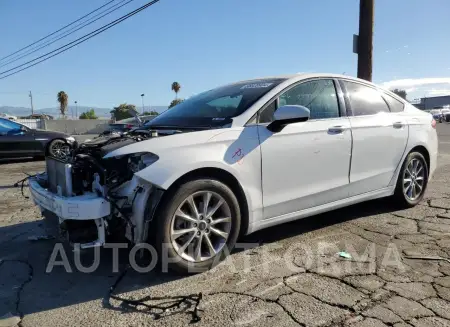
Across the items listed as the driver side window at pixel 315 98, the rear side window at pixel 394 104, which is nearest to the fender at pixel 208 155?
the driver side window at pixel 315 98

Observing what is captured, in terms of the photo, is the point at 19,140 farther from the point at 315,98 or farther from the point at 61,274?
the point at 315,98

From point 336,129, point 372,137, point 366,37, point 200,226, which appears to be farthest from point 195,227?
point 366,37

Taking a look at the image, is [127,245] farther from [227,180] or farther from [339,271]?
[339,271]

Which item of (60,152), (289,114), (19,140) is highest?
(289,114)

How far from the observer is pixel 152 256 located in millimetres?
3400

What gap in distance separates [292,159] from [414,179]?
232cm

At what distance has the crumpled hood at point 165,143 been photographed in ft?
10.6

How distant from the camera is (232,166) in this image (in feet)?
11.4

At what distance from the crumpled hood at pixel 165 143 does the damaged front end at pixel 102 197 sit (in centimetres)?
5

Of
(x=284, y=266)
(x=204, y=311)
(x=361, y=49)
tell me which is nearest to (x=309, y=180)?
(x=284, y=266)

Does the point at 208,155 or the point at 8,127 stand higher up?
the point at 8,127

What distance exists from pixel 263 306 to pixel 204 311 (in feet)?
1.34

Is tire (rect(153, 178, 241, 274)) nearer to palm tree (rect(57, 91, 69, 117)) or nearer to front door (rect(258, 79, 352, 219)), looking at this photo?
front door (rect(258, 79, 352, 219))

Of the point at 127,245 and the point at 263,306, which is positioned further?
the point at 127,245
